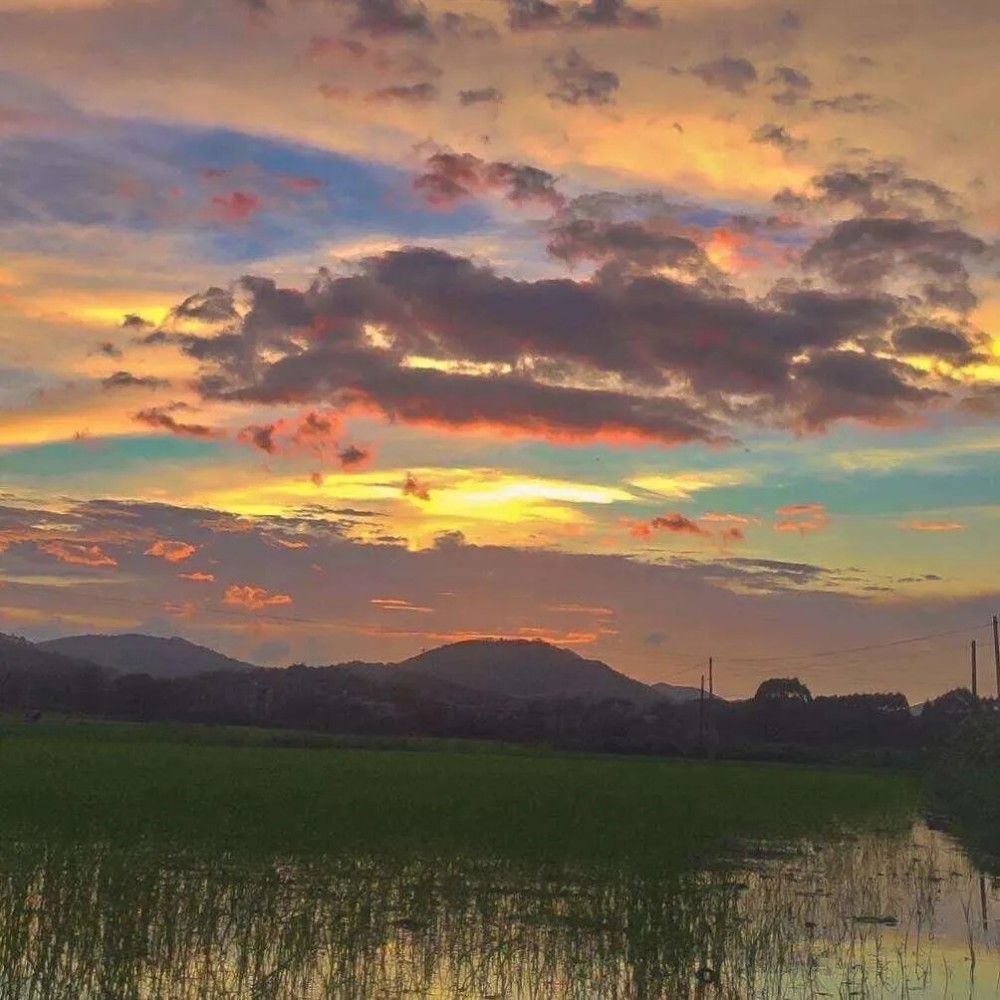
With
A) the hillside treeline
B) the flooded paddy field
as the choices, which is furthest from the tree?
the flooded paddy field

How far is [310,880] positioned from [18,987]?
7.53 metres

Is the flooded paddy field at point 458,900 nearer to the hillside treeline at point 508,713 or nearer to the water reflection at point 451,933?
the water reflection at point 451,933

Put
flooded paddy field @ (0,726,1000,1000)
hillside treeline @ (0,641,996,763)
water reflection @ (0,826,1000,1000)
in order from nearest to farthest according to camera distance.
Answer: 1. water reflection @ (0,826,1000,1000)
2. flooded paddy field @ (0,726,1000,1000)
3. hillside treeline @ (0,641,996,763)

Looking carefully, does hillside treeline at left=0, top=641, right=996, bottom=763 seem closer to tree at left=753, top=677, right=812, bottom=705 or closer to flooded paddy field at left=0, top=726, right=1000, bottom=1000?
tree at left=753, top=677, right=812, bottom=705

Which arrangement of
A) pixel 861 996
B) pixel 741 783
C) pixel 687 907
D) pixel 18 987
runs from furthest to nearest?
pixel 741 783
pixel 687 907
pixel 861 996
pixel 18 987

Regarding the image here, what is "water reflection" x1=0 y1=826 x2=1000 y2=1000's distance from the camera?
14289 millimetres

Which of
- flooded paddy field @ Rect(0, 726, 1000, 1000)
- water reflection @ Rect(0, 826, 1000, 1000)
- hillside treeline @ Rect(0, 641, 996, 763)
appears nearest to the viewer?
water reflection @ Rect(0, 826, 1000, 1000)

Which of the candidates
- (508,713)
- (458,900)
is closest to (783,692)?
(508,713)

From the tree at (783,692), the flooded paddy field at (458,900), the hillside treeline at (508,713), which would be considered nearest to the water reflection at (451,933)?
the flooded paddy field at (458,900)

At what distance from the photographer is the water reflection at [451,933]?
1429 centimetres

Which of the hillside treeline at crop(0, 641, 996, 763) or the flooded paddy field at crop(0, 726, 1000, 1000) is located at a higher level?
the hillside treeline at crop(0, 641, 996, 763)

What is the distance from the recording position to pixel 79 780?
37.8 m

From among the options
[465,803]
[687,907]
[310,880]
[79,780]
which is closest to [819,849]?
[465,803]

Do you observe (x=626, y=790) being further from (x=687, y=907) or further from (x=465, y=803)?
(x=687, y=907)
